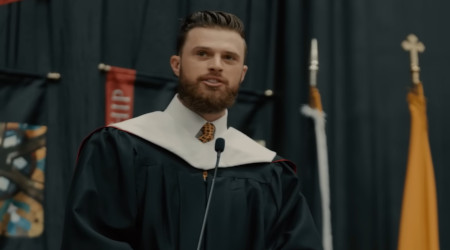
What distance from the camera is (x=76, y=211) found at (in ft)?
4.98

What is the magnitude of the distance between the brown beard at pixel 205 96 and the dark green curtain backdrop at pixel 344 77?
0.97 m

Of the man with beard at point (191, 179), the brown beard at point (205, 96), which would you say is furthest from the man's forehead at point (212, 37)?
the brown beard at point (205, 96)

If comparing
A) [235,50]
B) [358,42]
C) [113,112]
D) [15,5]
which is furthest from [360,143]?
[15,5]

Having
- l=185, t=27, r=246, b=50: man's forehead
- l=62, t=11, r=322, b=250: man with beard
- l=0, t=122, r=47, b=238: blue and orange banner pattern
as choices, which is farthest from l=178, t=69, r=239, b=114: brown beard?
l=0, t=122, r=47, b=238: blue and orange banner pattern

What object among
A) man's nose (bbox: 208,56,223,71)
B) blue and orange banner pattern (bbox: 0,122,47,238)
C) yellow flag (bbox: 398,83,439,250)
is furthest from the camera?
yellow flag (bbox: 398,83,439,250)

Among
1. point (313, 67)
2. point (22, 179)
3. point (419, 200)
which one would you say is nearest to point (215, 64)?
point (22, 179)

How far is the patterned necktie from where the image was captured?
180 cm

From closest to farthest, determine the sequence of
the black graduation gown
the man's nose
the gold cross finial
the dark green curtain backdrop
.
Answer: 1. the black graduation gown
2. the man's nose
3. the dark green curtain backdrop
4. the gold cross finial

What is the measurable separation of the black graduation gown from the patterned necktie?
10 centimetres

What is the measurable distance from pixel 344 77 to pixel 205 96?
1.57m

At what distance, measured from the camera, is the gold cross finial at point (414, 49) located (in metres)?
3.13

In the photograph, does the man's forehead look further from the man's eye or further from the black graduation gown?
the black graduation gown

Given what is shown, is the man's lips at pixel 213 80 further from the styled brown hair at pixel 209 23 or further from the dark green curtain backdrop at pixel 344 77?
the dark green curtain backdrop at pixel 344 77

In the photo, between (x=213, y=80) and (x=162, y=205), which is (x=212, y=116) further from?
(x=162, y=205)
